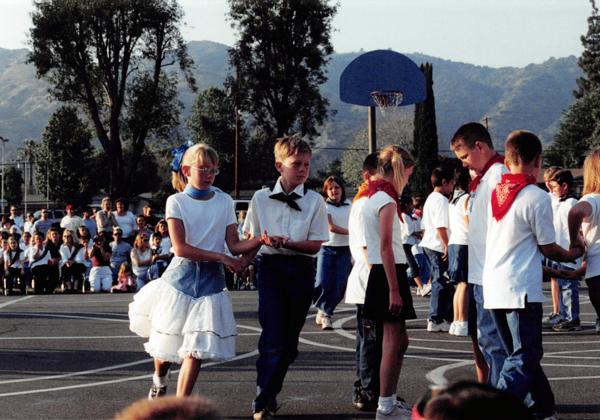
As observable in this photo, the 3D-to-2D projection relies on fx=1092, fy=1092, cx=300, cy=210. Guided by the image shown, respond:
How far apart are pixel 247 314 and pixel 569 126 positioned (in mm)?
74256

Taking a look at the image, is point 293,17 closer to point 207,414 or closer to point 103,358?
point 103,358

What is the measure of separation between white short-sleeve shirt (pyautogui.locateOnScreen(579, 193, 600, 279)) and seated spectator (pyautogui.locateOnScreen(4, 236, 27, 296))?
16634 mm

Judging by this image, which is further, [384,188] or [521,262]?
[384,188]

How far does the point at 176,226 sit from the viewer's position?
728cm

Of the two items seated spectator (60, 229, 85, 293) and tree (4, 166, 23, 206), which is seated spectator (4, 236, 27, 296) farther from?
tree (4, 166, 23, 206)

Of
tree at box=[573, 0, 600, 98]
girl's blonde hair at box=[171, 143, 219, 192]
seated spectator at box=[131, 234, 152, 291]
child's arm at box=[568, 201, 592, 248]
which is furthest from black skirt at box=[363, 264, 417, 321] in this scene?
tree at box=[573, 0, 600, 98]

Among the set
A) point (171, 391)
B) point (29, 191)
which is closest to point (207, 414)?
point (171, 391)

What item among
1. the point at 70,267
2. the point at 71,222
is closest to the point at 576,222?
the point at 70,267

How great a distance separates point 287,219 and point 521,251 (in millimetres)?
1754

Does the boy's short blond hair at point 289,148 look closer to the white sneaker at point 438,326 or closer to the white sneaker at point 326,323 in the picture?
the white sneaker at point 438,326

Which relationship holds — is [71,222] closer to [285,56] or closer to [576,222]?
[576,222]

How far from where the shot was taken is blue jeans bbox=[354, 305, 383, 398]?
7.87 m

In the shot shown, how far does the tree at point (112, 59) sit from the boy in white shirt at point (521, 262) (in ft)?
151

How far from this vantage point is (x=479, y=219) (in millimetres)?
7383
